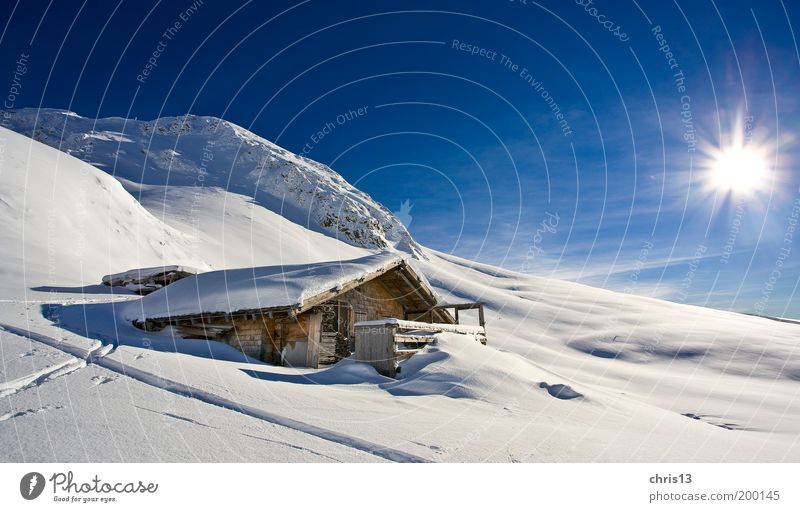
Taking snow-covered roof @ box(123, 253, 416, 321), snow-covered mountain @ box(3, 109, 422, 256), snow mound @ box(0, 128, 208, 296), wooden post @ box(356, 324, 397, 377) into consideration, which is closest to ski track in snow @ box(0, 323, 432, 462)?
snow-covered roof @ box(123, 253, 416, 321)

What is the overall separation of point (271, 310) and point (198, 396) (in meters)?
4.86

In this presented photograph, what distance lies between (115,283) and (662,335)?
1440 inches

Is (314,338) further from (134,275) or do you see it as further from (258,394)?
(134,275)

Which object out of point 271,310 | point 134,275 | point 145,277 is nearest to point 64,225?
point 134,275

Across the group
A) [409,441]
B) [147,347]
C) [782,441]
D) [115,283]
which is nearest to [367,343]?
[147,347]

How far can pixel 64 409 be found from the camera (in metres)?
4.78

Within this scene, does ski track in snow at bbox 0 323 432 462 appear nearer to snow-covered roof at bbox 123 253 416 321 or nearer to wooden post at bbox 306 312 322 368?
snow-covered roof at bbox 123 253 416 321

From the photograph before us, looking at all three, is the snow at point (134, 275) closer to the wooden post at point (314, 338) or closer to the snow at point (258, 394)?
the snow at point (258, 394)

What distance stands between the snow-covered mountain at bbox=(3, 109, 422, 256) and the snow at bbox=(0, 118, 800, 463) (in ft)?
101

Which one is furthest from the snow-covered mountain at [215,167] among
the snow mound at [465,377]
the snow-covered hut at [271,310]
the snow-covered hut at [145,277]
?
the snow mound at [465,377]

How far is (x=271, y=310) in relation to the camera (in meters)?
10.7

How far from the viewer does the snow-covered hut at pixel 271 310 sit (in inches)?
439

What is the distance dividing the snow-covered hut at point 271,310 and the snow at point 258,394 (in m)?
0.32

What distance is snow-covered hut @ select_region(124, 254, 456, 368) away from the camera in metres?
11.1
